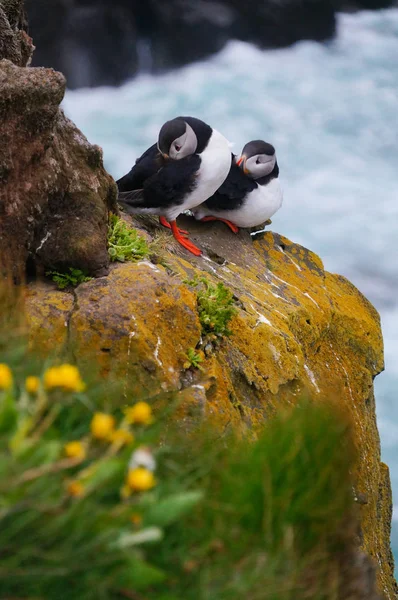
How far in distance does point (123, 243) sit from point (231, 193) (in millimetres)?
2757

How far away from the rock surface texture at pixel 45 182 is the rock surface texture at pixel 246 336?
11.6 inches

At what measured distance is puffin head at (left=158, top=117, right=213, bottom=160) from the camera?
23.2 feet

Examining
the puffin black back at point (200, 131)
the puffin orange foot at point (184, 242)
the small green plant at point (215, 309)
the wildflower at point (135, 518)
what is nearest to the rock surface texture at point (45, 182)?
the small green plant at point (215, 309)

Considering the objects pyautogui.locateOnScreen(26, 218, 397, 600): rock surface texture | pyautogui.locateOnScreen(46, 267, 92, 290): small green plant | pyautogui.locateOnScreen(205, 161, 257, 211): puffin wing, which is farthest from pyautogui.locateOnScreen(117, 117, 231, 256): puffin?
pyautogui.locateOnScreen(46, 267, 92, 290): small green plant

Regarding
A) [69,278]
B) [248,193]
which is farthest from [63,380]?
[248,193]

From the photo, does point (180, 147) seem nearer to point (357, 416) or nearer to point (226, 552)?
point (357, 416)

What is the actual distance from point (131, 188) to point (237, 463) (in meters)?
5.38

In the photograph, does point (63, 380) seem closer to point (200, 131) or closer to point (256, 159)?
point (200, 131)

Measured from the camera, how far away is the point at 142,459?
191 cm

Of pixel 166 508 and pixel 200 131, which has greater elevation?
pixel 200 131

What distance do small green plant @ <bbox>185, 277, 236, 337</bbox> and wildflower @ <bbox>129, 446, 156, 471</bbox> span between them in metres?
3.57

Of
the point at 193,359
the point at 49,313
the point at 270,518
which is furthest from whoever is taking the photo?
the point at 193,359

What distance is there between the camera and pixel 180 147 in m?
7.14

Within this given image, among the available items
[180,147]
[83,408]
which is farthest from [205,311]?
[83,408]
